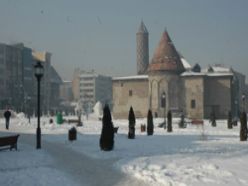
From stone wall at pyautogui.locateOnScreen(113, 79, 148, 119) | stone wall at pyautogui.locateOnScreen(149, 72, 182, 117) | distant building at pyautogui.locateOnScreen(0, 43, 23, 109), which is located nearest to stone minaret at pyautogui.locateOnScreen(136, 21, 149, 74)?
distant building at pyautogui.locateOnScreen(0, 43, 23, 109)

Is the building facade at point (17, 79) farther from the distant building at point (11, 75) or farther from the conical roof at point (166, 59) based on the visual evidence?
the conical roof at point (166, 59)

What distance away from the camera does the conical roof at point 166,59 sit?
201ft

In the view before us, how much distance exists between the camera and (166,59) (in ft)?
203

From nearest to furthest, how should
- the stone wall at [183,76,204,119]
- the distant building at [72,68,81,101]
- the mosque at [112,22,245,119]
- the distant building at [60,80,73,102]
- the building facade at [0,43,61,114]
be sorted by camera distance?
the mosque at [112,22,245,119] → the stone wall at [183,76,204,119] → the building facade at [0,43,61,114] → the distant building at [72,68,81,101] → the distant building at [60,80,73,102]

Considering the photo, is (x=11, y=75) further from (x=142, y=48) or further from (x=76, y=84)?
(x=76, y=84)

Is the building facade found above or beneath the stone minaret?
beneath

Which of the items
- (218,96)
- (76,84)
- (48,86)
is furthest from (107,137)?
(76,84)

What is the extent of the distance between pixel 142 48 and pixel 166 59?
4201 cm

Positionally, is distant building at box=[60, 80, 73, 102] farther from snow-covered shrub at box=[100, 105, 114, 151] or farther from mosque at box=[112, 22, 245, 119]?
snow-covered shrub at box=[100, 105, 114, 151]

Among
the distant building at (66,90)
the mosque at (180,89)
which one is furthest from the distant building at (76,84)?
the mosque at (180,89)

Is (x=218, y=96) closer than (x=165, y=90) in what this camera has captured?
No

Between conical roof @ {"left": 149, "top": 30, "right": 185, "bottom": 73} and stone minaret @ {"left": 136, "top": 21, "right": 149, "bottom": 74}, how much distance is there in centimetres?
3547

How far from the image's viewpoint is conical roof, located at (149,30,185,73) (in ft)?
201

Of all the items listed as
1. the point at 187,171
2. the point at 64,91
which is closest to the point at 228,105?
the point at 187,171
